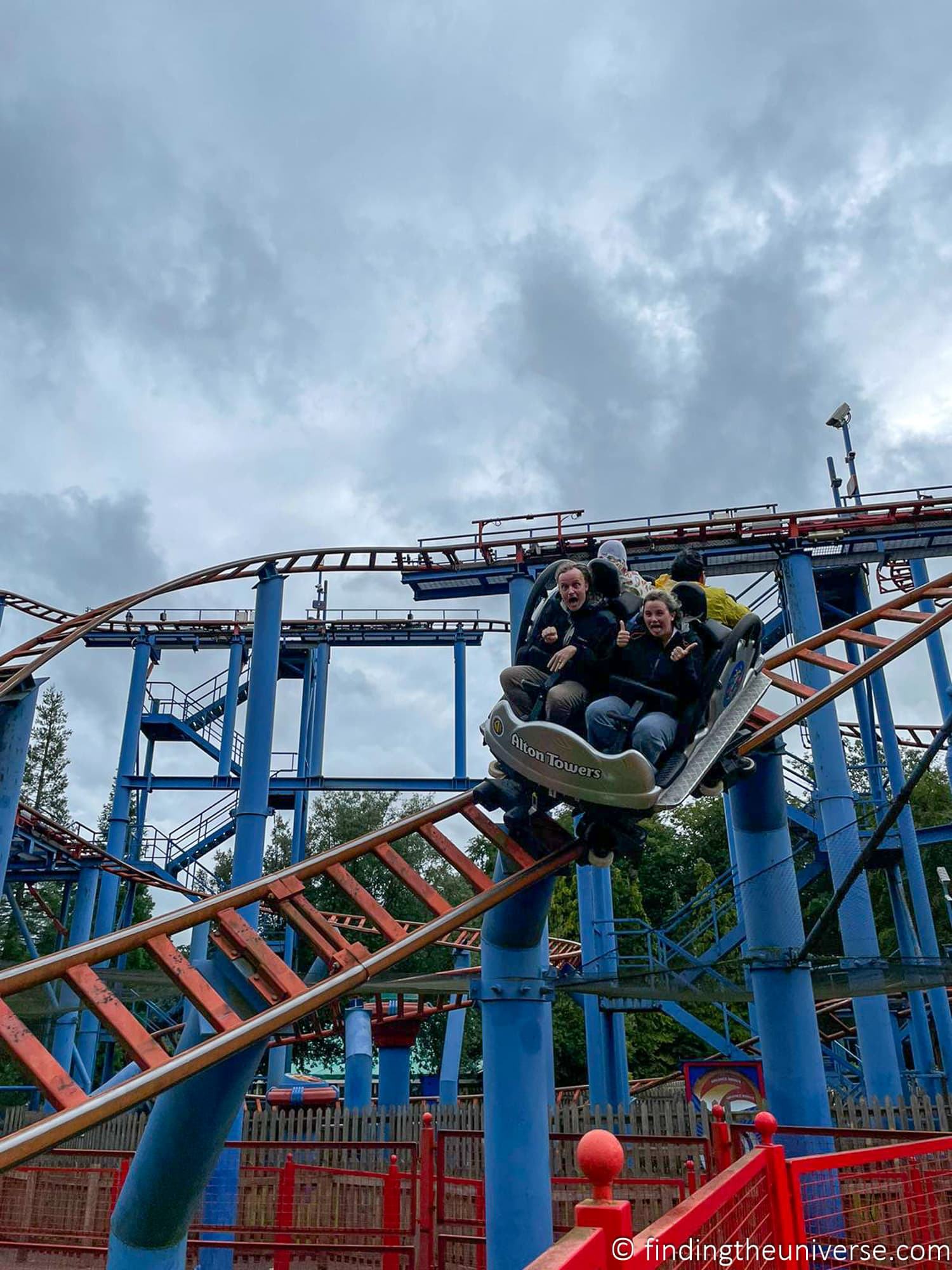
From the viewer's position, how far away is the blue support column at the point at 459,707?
14.8 meters

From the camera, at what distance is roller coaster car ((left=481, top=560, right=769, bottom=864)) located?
3578 mm

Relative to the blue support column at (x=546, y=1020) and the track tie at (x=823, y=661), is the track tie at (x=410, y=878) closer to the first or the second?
the blue support column at (x=546, y=1020)

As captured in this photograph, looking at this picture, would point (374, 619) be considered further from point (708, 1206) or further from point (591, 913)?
point (708, 1206)

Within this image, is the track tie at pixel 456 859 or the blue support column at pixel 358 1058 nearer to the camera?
the track tie at pixel 456 859

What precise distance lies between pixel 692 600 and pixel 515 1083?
7.64 ft

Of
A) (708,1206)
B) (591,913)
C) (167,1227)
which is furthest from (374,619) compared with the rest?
(708,1206)

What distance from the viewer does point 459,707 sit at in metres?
16.2

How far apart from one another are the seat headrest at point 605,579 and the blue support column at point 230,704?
1283 centimetres

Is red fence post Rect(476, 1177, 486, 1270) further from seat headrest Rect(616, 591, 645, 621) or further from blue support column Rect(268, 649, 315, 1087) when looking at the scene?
blue support column Rect(268, 649, 315, 1087)

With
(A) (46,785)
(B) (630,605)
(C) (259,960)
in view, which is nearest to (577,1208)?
(C) (259,960)

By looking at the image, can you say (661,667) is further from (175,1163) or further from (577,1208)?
(577,1208)

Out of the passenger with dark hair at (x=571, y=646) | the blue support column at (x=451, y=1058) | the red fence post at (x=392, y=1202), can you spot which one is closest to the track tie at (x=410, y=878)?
the passenger with dark hair at (x=571, y=646)

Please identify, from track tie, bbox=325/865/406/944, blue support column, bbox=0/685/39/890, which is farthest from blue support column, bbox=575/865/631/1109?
track tie, bbox=325/865/406/944

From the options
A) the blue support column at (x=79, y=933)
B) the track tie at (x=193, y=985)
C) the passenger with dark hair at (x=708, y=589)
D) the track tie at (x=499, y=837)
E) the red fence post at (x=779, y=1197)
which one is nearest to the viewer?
the red fence post at (x=779, y=1197)
